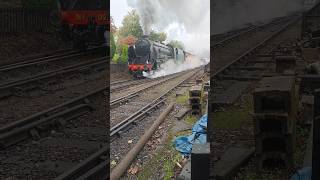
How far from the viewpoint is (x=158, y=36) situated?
219cm

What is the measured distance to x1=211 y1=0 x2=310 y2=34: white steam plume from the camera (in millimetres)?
2334

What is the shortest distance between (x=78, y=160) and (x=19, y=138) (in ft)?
2.84

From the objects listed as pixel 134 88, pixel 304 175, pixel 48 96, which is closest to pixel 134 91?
pixel 134 88

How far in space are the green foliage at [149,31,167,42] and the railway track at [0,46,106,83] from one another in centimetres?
556

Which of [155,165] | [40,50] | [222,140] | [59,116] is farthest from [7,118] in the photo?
[40,50]

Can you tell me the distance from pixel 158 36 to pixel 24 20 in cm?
1274

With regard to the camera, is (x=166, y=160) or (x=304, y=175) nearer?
(x=166, y=160)

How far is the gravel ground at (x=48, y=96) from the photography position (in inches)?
217

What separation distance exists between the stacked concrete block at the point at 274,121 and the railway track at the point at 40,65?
15.4 feet

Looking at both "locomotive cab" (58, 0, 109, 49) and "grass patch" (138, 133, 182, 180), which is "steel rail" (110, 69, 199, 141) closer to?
"grass patch" (138, 133, 182, 180)

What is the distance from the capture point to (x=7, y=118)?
206 inches

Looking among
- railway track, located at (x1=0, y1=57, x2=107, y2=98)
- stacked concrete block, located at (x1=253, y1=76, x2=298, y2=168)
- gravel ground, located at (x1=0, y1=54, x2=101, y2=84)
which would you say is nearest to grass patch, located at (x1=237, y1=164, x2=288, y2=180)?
stacked concrete block, located at (x1=253, y1=76, x2=298, y2=168)

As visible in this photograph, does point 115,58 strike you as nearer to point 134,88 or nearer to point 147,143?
point 147,143

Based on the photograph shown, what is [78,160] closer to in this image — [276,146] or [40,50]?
[276,146]
